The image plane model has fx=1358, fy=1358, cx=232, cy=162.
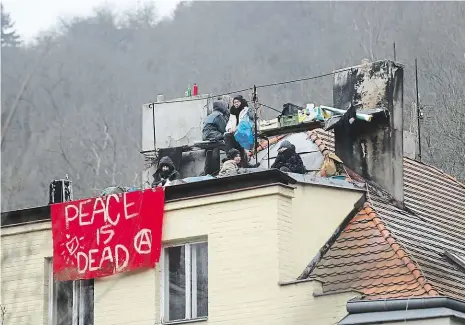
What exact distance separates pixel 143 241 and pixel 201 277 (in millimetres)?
1232

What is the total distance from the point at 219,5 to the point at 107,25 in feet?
99.1

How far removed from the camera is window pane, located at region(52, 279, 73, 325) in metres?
23.4

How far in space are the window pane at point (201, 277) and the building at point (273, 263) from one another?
0.9 inches

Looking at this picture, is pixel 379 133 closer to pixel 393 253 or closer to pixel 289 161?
pixel 289 161

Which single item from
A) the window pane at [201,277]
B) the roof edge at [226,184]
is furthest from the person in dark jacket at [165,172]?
the window pane at [201,277]

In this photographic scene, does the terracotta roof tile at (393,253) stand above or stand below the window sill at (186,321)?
above

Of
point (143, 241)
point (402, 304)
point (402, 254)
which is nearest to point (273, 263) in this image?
point (402, 254)

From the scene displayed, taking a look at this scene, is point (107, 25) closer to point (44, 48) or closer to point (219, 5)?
point (219, 5)

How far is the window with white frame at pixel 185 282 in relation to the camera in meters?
22.0

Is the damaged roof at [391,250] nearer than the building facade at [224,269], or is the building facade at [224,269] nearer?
the damaged roof at [391,250]

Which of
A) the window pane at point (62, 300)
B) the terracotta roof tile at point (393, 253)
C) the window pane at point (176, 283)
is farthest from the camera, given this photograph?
the window pane at point (62, 300)

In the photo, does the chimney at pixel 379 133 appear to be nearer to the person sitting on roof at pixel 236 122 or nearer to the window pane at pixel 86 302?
the person sitting on roof at pixel 236 122

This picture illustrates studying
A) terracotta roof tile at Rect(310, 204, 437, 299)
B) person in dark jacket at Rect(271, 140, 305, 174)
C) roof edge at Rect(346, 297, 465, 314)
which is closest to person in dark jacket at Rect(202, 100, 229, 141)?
person in dark jacket at Rect(271, 140, 305, 174)

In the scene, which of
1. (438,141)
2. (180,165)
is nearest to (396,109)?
(180,165)
